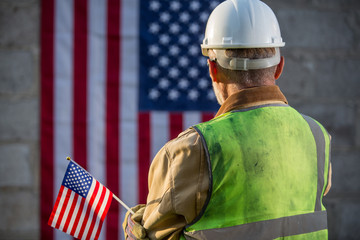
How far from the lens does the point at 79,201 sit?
1914mm

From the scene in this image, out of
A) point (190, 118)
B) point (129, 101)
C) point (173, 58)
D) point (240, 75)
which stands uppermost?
point (173, 58)

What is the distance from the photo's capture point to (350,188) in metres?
4.08

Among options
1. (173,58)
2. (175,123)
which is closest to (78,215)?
(175,123)

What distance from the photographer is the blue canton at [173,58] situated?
364 cm

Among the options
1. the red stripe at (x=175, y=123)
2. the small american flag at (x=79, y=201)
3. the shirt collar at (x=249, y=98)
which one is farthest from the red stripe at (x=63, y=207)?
the red stripe at (x=175, y=123)

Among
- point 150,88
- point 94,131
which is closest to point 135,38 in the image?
point 150,88

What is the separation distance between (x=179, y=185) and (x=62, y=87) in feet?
7.82

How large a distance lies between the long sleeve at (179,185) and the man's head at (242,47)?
27 centimetres

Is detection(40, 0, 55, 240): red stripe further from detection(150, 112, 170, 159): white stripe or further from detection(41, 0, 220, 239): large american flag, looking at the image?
detection(150, 112, 170, 159): white stripe

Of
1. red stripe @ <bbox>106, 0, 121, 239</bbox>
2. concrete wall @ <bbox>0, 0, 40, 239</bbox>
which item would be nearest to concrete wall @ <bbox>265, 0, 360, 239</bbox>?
red stripe @ <bbox>106, 0, 121, 239</bbox>

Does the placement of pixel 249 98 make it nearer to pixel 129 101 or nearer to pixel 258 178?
pixel 258 178

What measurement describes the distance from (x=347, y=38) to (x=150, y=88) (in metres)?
1.86

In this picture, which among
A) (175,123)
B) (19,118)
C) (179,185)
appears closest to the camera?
(179,185)

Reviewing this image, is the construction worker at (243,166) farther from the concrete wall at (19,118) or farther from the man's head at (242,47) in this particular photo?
the concrete wall at (19,118)
